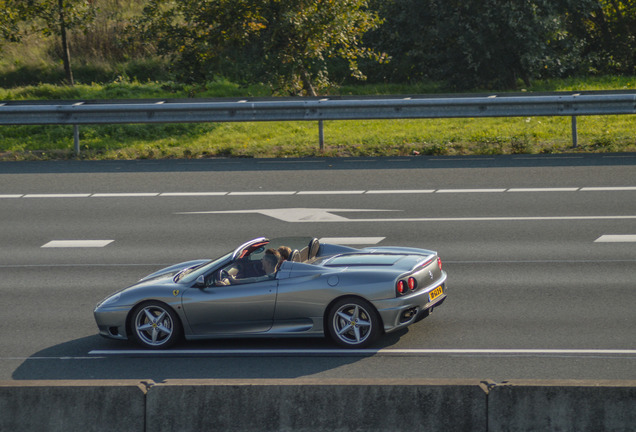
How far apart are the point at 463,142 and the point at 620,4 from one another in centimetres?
1406

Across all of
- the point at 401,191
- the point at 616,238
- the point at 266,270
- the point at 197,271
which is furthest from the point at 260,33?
the point at 266,270

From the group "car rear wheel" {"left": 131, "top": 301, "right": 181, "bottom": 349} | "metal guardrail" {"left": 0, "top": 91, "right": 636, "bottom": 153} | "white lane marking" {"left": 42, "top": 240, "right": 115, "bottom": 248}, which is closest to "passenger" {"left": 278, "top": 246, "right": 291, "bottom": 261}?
"car rear wheel" {"left": 131, "top": 301, "right": 181, "bottom": 349}

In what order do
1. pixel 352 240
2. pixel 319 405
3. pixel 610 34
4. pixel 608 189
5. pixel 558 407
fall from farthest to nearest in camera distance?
1. pixel 610 34
2. pixel 608 189
3. pixel 352 240
4. pixel 319 405
5. pixel 558 407

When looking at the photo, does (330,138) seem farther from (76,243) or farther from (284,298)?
(284,298)

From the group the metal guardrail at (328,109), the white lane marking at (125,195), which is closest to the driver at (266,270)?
the white lane marking at (125,195)

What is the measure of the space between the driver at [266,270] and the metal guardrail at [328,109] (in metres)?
→ 10.4

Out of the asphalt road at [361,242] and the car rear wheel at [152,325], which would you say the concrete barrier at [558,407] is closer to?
the asphalt road at [361,242]

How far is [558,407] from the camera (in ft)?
19.9

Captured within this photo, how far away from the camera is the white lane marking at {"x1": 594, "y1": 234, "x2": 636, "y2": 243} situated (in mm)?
12564

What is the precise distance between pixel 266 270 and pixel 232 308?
19.7 inches

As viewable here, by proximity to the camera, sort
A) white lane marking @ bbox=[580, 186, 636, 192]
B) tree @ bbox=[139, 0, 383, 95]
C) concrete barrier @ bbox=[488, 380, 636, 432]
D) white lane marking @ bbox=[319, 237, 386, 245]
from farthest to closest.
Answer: tree @ bbox=[139, 0, 383, 95] → white lane marking @ bbox=[580, 186, 636, 192] → white lane marking @ bbox=[319, 237, 386, 245] → concrete barrier @ bbox=[488, 380, 636, 432]

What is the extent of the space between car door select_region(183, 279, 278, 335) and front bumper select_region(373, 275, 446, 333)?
1.10 meters

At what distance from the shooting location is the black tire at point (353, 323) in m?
8.79

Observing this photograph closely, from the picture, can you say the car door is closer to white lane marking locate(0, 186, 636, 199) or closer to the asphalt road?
the asphalt road
